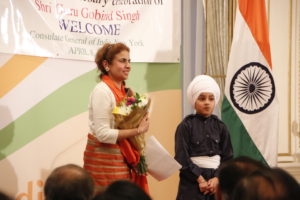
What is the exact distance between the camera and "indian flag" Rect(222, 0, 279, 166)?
3.74m

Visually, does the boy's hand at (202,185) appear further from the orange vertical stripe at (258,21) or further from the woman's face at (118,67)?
the orange vertical stripe at (258,21)

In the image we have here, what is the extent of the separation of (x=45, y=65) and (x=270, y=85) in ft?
6.28

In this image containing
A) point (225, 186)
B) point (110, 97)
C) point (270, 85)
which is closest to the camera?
point (225, 186)

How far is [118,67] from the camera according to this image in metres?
2.79

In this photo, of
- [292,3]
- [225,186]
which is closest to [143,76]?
→ [292,3]

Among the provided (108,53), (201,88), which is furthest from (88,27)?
(201,88)

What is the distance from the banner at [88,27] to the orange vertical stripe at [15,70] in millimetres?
55

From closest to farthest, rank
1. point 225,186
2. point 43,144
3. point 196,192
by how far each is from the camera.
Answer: point 225,186 → point 196,192 → point 43,144

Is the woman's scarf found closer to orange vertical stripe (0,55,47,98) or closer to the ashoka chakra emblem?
orange vertical stripe (0,55,47,98)

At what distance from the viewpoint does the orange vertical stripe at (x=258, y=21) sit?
3812mm

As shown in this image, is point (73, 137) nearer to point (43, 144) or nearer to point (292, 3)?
point (43, 144)

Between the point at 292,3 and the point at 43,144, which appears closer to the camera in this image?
the point at 43,144

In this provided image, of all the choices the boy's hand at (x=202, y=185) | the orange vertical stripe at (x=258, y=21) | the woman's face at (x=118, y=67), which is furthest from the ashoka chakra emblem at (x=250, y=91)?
the woman's face at (x=118, y=67)

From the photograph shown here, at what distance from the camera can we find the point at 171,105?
388 centimetres
